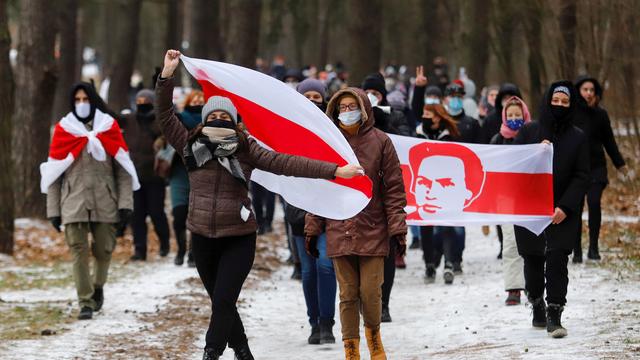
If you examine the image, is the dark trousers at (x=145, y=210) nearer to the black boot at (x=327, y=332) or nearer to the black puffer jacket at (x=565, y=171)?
the black boot at (x=327, y=332)

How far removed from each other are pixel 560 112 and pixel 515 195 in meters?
1.22

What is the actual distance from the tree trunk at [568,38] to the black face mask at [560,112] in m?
10.9

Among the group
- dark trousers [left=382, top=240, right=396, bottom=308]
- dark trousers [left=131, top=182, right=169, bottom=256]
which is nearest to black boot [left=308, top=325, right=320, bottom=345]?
dark trousers [left=382, top=240, right=396, bottom=308]

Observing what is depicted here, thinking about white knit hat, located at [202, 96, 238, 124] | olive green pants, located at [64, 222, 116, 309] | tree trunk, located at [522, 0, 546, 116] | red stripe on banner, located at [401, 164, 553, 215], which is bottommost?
olive green pants, located at [64, 222, 116, 309]

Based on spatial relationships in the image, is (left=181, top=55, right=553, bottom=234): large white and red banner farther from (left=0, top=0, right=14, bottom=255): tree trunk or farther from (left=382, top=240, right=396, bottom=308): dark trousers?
(left=0, top=0, right=14, bottom=255): tree trunk

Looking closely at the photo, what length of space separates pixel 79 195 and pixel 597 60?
36.1ft

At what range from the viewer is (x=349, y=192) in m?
9.06

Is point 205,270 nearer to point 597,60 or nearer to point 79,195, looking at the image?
point 79,195

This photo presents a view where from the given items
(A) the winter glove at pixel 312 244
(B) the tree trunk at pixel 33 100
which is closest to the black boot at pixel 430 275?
Answer: (A) the winter glove at pixel 312 244

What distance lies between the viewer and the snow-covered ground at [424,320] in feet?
32.4

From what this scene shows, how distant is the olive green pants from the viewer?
11.8 meters

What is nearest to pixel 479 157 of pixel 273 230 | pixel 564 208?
pixel 564 208

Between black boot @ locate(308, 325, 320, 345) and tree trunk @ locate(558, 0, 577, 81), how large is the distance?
11119mm

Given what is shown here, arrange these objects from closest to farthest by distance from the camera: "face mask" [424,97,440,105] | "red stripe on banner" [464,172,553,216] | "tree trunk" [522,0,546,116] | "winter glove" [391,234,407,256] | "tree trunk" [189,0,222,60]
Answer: "winter glove" [391,234,407,256]
"red stripe on banner" [464,172,553,216]
"face mask" [424,97,440,105]
"tree trunk" [522,0,546,116]
"tree trunk" [189,0,222,60]
